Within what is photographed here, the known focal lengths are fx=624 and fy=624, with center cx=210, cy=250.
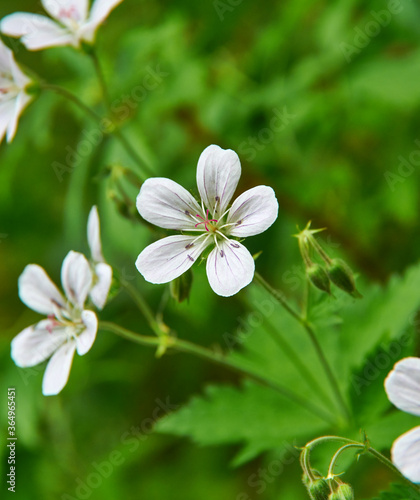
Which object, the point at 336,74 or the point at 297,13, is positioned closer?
the point at 297,13

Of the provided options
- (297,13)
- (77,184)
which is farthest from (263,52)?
(77,184)

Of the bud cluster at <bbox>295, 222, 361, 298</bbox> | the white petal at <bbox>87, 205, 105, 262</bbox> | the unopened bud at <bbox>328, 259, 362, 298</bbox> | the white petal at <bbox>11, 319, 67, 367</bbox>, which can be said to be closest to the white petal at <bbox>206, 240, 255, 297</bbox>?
the bud cluster at <bbox>295, 222, 361, 298</bbox>

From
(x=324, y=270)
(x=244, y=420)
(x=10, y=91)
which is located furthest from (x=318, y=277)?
(x=10, y=91)

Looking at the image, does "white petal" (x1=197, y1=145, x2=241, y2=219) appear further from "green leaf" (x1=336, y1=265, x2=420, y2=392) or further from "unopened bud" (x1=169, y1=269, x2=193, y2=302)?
"green leaf" (x1=336, y1=265, x2=420, y2=392)

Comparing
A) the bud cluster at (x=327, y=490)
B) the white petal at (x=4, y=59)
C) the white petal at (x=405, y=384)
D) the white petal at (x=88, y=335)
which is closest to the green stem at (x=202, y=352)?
the white petal at (x=88, y=335)

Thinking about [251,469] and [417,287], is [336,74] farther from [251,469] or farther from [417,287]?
[251,469]

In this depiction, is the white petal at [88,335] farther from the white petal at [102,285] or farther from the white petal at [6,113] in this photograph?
the white petal at [6,113]
